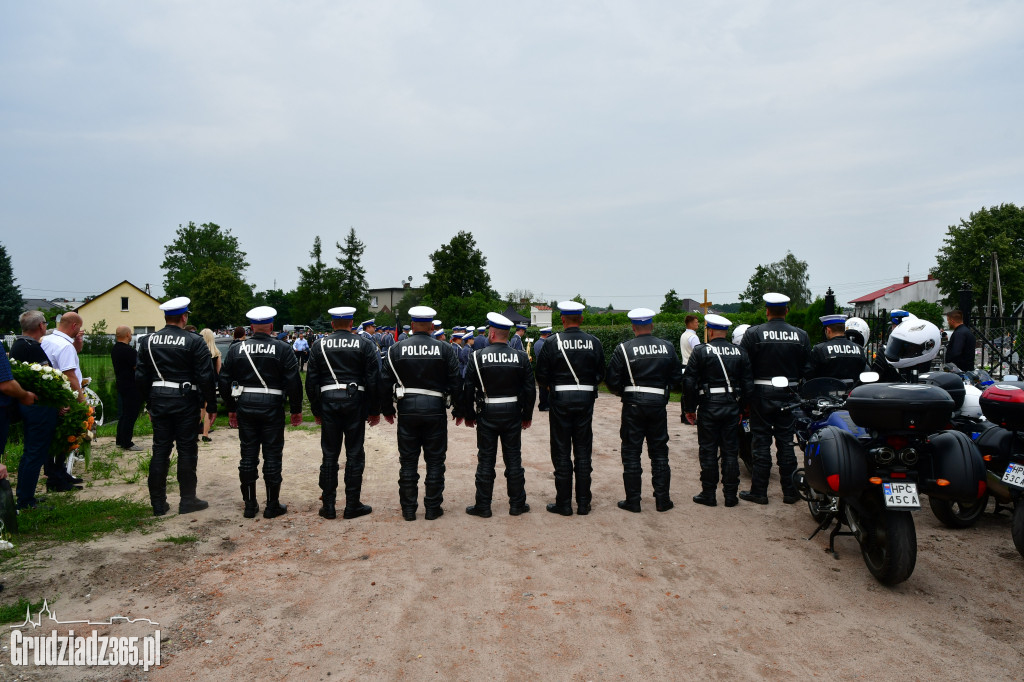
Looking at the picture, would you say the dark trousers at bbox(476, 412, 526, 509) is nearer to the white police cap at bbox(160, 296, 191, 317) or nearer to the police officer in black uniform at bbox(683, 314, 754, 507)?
the police officer in black uniform at bbox(683, 314, 754, 507)

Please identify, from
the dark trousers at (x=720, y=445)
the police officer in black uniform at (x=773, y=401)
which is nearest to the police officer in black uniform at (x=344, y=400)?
the dark trousers at (x=720, y=445)

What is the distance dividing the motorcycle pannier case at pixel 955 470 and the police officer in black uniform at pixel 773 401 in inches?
87.5

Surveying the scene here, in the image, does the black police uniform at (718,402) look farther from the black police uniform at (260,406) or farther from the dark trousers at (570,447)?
the black police uniform at (260,406)

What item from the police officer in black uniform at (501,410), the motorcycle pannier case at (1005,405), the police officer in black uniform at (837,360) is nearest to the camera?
the motorcycle pannier case at (1005,405)

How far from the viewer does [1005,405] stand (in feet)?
16.6

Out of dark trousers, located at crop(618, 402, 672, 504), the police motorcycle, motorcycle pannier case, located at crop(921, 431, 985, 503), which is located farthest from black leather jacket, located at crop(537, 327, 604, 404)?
motorcycle pannier case, located at crop(921, 431, 985, 503)

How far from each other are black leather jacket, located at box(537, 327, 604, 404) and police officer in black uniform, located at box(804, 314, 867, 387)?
2.44 metres

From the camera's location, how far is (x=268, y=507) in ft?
21.2

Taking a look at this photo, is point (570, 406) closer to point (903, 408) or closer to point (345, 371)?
point (345, 371)

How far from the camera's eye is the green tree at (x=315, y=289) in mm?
66188

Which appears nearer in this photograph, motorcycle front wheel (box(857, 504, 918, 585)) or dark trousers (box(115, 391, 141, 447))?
motorcycle front wheel (box(857, 504, 918, 585))

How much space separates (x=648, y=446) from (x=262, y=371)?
401 centimetres

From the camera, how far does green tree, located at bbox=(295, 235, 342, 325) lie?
66188 millimetres

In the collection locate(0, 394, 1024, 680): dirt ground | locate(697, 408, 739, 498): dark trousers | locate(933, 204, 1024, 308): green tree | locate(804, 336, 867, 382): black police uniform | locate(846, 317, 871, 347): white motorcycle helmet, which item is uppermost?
locate(933, 204, 1024, 308): green tree
